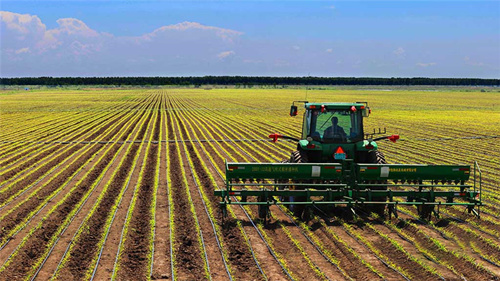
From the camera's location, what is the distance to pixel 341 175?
9578 mm

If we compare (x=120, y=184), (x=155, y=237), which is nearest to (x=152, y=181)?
(x=120, y=184)

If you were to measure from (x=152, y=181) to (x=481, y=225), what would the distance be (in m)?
8.72

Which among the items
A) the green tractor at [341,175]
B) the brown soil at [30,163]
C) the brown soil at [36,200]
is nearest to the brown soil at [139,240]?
the green tractor at [341,175]

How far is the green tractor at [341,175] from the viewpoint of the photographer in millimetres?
9414

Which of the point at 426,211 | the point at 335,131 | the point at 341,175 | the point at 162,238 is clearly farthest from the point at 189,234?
the point at 426,211

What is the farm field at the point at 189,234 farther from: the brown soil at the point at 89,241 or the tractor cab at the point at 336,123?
the tractor cab at the point at 336,123

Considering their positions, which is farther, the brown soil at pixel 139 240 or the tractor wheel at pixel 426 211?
the tractor wheel at pixel 426 211

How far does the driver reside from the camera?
34.4ft

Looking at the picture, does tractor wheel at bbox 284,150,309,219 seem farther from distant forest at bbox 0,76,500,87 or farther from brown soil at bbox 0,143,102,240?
distant forest at bbox 0,76,500,87

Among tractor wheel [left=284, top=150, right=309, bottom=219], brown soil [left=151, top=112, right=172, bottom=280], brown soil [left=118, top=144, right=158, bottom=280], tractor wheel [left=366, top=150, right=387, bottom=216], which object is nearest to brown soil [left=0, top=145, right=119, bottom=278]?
brown soil [left=118, top=144, right=158, bottom=280]

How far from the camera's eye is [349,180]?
9.58 metres

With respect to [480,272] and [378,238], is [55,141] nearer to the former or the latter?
[378,238]

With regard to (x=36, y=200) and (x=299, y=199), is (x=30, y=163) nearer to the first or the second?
(x=36, y=200)

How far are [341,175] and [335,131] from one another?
1.30 meters
